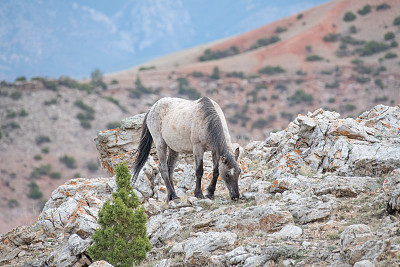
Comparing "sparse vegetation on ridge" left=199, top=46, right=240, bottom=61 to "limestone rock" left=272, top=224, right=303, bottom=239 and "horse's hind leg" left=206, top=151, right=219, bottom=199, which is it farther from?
"limestone rock" left=272, top=224, right=303, bottom=239

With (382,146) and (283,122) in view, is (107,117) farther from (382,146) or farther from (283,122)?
(382,146)

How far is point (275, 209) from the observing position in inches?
350

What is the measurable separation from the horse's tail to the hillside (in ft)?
94.6

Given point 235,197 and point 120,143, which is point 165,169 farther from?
point 120,143

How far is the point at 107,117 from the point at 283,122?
916 inches

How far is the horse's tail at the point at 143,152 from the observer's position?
13547 mm

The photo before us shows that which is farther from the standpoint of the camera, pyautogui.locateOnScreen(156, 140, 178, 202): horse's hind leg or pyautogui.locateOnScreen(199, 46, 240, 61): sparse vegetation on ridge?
pyautogui.locateOnScreen(199, 46, 240, 61): sparse vegetation on ridge

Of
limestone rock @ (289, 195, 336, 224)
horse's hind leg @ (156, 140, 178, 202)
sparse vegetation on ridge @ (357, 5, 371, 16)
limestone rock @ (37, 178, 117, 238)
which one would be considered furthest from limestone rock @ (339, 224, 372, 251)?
sparse vegetation on ridge @ (357, 5, 371, 16)

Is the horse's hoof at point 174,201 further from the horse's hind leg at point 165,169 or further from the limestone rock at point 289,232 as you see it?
the limestone rock at point 289,232

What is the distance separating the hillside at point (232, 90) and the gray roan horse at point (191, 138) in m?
29.3

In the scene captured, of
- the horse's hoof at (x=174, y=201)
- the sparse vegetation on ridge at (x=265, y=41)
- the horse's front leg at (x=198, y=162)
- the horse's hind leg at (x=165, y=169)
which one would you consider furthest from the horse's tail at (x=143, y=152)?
the sparse vegetation on ridge at (x=265, y=41)

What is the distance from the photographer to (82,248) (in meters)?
9.63

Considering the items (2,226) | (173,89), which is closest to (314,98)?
(173,89)

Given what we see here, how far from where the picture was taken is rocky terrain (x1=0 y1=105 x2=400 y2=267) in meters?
7.43
